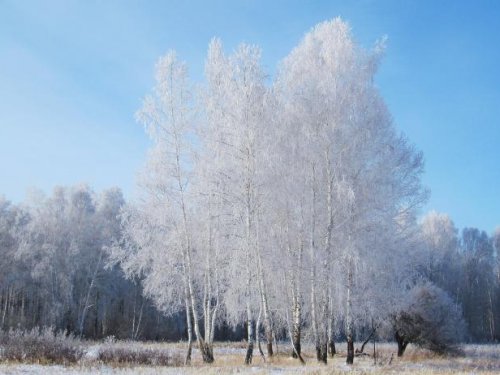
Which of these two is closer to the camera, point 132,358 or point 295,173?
A: point 132,358

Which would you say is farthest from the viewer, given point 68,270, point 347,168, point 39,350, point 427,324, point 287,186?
point 68,270

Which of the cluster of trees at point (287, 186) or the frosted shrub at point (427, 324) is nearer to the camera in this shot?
the cluster of trees at point (287, 186)

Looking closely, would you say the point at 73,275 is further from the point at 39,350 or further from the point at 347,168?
the point at 347,168

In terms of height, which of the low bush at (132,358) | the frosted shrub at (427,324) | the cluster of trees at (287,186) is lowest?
the low bush at (132,358)

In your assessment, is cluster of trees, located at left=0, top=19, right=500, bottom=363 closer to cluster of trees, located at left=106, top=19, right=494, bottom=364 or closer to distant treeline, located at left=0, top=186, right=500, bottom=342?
cluster of trees, located at left=106, top=19, right=494, bottom=364

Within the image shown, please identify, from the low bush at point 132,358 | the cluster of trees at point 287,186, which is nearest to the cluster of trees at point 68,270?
the cluster of trees at point 287,186

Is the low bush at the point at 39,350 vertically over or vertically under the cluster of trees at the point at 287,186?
under

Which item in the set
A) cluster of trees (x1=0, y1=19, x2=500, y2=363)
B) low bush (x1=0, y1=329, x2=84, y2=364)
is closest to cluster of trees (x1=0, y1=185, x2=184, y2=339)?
cluster of trees (x1=0, y1=19, x2=500, y2=363)

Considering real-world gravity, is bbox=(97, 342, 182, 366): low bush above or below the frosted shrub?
below

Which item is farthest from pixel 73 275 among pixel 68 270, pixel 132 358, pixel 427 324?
pixel 427 324

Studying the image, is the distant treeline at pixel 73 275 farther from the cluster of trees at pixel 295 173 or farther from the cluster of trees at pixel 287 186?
the cluster of trees at pixel 295 173

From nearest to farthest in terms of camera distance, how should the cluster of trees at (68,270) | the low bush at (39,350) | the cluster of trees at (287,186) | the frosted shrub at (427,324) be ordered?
the low bush at (39,350)
the cluster of trees at (287,186)
the frosted shrub at (427,324)
the cluster of trees at (68,270)

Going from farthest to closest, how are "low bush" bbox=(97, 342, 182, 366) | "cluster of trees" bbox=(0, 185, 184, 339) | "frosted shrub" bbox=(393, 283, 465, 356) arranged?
"cluster of trees" bbox=(0, 185, 184, 339), "frosted shrub" bbox=(393, 283, 465, 356), "low bush" bbox=(97, 342, 182, 366)

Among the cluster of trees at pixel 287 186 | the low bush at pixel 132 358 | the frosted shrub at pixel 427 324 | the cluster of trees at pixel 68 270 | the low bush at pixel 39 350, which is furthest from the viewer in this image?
the cluster of trees at pixel 68 270
